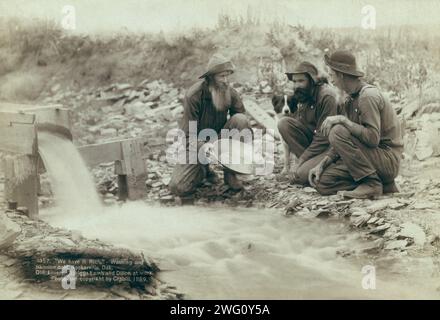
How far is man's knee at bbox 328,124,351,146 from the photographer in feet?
27.2

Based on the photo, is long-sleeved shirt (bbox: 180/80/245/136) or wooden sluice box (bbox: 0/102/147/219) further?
long-sleeved shirt (bbox: 180/80/245/136)

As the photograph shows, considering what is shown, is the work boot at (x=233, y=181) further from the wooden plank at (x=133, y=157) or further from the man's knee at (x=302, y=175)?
the wooden plank at (x=133, y=157)

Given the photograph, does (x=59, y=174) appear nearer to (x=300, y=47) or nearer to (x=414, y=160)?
(x=300, y=47)

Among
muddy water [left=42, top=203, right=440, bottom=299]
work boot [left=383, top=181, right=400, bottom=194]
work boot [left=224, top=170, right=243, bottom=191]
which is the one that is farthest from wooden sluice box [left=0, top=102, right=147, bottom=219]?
work boot [left=383, top=181, right=400, bottom=194]

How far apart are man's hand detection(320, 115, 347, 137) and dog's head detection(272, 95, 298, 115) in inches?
15.9

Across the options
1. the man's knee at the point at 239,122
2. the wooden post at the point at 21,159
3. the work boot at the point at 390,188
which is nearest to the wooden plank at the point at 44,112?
the wooden post at the point at 21,159

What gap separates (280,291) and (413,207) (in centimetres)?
153

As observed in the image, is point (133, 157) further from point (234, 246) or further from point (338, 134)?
point (338, 134)

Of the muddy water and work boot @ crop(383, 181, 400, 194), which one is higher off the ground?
work boot @ crop(383, 181, 400, 194)

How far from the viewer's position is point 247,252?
839cm

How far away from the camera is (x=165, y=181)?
878 centimetres

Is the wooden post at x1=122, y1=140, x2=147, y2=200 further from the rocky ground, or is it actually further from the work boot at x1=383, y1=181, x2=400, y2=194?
the work boot at x1=383, y1=181, x2=400, y2=194

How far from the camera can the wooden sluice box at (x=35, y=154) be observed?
27.5ft

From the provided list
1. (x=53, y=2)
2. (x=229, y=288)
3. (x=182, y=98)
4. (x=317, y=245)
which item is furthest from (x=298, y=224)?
(x=53, y=2)
